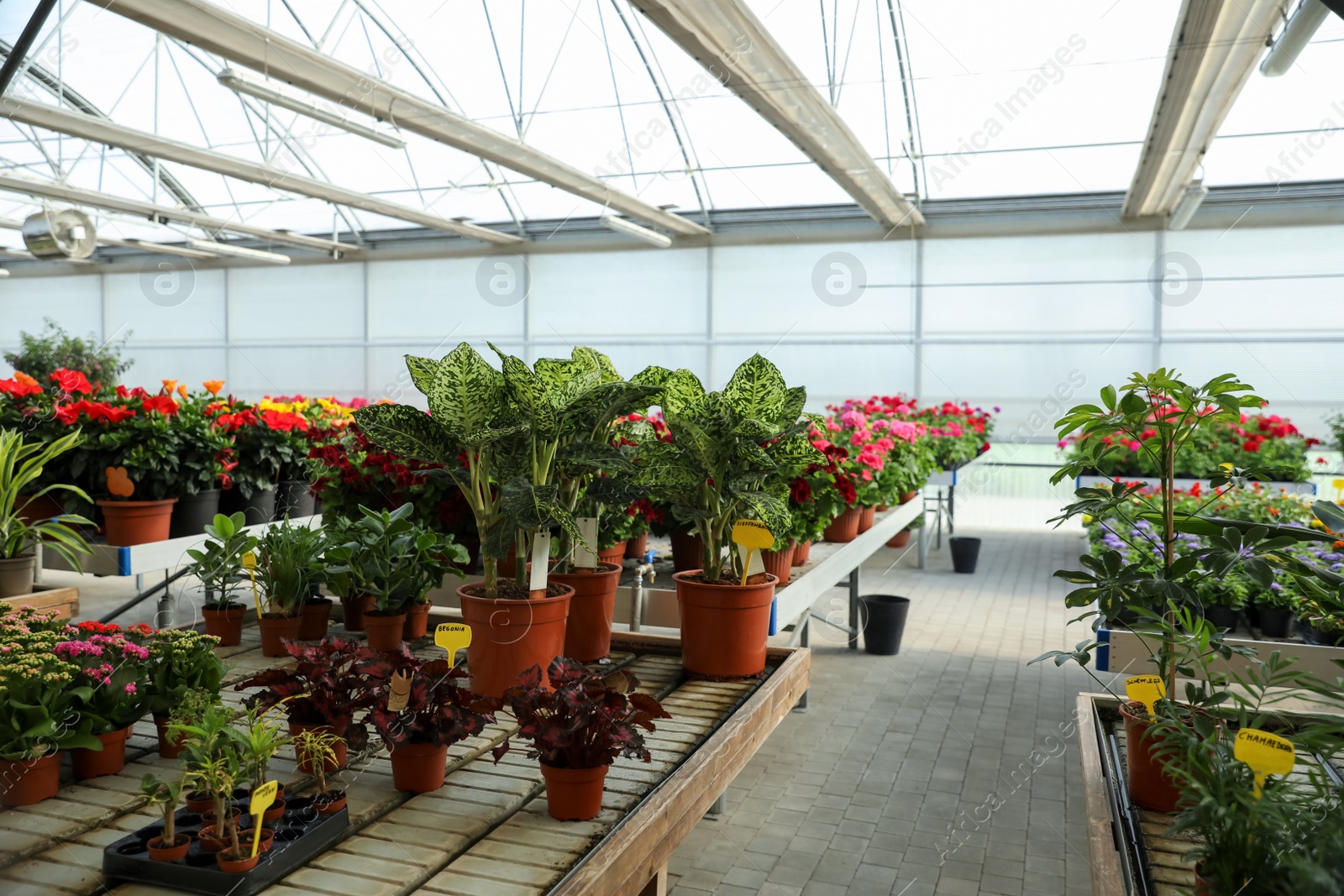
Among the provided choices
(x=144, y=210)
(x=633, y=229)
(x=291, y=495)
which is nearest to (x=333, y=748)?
(x=291, y=495)

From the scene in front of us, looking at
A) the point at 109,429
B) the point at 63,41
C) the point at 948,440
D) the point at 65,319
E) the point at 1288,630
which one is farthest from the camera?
the point at 65,319

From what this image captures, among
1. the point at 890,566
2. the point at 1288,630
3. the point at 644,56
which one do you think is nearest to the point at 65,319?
the point at 644,56

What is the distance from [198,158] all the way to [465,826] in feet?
28.9

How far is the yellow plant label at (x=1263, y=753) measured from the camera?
1269 mm

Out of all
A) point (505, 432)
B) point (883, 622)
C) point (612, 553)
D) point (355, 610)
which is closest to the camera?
point (505, 432)

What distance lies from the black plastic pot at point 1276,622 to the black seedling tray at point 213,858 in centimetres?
297

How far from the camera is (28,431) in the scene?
3418mm

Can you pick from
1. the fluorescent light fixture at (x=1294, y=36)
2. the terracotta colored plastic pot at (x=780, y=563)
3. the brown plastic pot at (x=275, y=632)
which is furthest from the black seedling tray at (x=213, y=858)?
the fluorescent light fixture at (x=1294, y=36)

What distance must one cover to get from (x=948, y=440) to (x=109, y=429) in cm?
642

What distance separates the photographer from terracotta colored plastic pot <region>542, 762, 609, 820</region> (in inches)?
60.0

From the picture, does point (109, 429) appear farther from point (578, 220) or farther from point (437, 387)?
point (578, 220)

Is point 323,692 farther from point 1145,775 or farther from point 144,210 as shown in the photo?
point 144,210

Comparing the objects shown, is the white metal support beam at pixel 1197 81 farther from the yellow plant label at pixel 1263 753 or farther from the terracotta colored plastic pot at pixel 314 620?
the terracotta colored plastic pot at pixel 314 620

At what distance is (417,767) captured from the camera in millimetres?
1634
